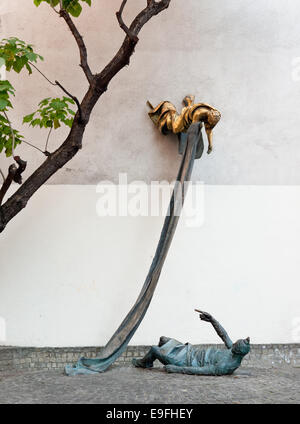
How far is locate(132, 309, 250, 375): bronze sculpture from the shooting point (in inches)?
207

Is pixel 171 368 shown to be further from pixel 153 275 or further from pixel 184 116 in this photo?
pixel 184 116

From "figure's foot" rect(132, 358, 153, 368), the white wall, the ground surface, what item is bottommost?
the ground surface

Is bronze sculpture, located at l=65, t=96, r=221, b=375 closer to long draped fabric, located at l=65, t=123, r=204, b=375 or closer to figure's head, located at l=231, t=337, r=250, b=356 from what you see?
long draped fabric, located at l=65, t=123, r=204, b=375

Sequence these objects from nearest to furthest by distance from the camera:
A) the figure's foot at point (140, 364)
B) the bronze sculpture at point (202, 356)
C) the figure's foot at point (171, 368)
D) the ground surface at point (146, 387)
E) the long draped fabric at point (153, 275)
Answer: the ground surface at point (146, 387)
the bronze sculpture at point (202, 356)
the figure's foot at point (171, 368)
the long draped fabric at point (153, 275)
the figure's foot at point (140, 364)

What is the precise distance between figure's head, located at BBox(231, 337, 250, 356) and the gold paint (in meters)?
2.16

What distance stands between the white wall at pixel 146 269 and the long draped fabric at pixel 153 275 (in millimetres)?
469

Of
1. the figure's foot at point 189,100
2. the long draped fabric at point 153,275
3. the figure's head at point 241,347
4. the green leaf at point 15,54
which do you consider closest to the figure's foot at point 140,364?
the long draped fabric at point 153,275

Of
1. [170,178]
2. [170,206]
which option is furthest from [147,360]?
[170,178]

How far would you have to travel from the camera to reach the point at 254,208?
6535mm

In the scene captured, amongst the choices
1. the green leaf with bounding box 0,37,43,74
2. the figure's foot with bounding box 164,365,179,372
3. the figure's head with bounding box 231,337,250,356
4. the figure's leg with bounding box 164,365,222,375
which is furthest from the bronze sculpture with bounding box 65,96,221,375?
the green leaf with bounding box 0,37,43,74

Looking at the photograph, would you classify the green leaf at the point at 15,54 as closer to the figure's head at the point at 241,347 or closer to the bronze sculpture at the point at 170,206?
the bronze sculpture at the point at 170,206

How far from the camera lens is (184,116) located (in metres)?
6.23

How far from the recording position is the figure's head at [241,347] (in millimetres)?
5109

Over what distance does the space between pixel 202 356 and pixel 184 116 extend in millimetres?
2435
